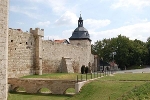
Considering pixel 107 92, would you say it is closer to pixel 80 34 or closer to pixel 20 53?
pixel 20 53

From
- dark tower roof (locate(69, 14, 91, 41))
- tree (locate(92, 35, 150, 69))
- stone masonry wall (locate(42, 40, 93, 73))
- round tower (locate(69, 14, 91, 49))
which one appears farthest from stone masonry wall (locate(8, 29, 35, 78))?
tree (locate(92, 35, 150, 69))

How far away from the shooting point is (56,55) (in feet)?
122

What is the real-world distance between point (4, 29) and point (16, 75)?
14.1 m

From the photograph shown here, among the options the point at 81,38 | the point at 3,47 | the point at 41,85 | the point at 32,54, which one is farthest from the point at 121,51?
the point at 3,47

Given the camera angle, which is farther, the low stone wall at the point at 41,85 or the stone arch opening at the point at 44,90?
the stone arch opening at the point at 44,90

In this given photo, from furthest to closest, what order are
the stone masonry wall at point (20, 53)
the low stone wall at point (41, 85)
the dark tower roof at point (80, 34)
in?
the dark tower roof at point (80, 34) → the stone masonry wall at point (20, 53) → the low stone wall at point (41, 85)

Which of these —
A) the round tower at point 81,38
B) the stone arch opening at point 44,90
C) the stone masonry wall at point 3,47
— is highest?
the round tower at point 81,38

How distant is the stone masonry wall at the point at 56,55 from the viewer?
33656 mm

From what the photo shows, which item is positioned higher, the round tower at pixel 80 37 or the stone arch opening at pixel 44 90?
the round tower at pixel 80 37

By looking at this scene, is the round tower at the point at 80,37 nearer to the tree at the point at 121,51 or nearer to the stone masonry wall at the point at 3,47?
the tree at the point at 121,51

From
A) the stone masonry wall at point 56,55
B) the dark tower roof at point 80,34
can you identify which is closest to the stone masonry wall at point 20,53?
the stone masonry wall at point 56,55

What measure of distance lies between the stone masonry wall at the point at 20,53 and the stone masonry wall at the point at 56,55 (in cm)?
401

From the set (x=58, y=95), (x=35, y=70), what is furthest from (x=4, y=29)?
(x=35, y=70)

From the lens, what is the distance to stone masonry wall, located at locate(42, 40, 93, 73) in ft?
110
